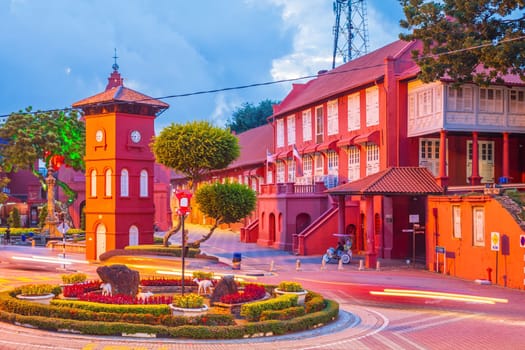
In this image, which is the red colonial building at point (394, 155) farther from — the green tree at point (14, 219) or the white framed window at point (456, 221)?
the green tree at point (14, 219)

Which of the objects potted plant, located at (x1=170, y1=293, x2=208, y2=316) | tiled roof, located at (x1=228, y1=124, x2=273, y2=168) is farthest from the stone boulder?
tiled roof, located at (x1=228, y1=124, x2=273, y2=168)

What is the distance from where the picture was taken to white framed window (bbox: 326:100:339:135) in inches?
1916

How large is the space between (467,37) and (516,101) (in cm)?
886

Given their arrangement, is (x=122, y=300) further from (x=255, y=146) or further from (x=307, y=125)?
(x=255, y=146)

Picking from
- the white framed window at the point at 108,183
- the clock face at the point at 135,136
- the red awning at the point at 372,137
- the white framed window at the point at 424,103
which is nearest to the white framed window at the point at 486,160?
the white framed window at the point at 424,103

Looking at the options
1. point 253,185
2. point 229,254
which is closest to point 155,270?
point 229,254

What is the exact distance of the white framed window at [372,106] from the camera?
42688 millimetres

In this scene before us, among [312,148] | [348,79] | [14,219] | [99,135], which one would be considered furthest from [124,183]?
[14,219]

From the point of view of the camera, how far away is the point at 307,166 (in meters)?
53.7

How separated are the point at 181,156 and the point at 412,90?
1396 cm

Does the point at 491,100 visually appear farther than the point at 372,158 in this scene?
No

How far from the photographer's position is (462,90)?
37531 millimetres

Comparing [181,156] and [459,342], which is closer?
[459,342]

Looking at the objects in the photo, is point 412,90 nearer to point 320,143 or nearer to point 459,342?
point 320,143
